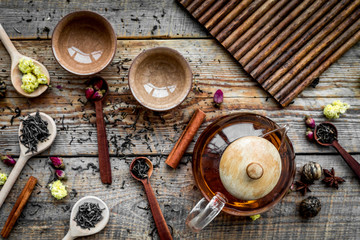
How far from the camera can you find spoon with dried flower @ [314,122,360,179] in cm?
157

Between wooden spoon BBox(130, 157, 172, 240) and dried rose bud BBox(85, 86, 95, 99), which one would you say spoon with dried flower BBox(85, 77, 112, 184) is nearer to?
dried rose bud BBox(85, 86, 95, 99)

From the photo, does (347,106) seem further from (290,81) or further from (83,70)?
(83,70)

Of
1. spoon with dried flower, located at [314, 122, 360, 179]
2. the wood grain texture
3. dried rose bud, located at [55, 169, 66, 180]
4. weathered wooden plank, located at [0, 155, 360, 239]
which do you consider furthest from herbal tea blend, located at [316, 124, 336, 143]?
dried rose bud, located at [55, 169, 66, 180]

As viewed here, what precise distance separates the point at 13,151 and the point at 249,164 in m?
1.13

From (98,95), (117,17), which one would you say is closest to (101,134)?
(98,95)

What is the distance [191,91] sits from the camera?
1606mm

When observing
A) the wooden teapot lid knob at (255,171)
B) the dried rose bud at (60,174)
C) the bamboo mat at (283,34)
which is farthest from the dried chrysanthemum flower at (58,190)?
the bamboo mat at (283,34)

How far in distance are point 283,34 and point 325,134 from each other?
1.70ft

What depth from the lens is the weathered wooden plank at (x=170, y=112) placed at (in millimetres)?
1592

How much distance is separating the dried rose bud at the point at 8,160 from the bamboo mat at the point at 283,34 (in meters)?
1.08

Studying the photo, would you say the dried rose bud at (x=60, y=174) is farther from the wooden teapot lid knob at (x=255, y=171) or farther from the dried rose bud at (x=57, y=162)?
the wooden teapot lid knob at (x=255, y=171)

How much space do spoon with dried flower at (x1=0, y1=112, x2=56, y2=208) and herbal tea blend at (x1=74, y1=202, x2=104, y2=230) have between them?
34 cm

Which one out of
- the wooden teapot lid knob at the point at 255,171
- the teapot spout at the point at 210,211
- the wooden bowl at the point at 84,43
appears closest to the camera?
the wooden teapot lid knob at the point at 255,171

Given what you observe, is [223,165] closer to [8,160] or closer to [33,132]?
[33,132]
